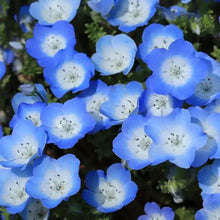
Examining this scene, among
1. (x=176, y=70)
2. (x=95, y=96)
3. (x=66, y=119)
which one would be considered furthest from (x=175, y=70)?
(x=66, y=119)

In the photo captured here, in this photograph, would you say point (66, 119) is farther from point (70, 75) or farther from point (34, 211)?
point (34, 211)

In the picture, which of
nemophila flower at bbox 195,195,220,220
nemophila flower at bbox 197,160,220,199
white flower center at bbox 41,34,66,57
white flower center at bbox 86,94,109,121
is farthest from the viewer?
white flower center at bbox 41,34,66,57

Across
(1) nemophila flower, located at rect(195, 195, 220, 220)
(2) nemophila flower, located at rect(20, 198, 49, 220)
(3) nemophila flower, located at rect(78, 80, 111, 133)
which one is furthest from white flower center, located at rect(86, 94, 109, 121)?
(1) nemophila flower, located at rect(195, 195, 220, 220)

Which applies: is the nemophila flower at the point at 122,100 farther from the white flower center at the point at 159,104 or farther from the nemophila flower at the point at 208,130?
the nemophila flower at the point at 208,130

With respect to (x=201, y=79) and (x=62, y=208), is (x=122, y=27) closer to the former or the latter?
(x=201, y=79)

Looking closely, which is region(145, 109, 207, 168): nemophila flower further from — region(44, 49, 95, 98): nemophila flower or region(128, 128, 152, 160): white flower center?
region(44, 49, 95, 98): nemophila flower

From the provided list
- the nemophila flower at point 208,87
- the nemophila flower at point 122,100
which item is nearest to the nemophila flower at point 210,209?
the nemophila flower at point 208,87
